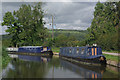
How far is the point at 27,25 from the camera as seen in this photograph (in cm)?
6844

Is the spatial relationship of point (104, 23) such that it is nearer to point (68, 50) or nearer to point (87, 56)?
point (68, 50)

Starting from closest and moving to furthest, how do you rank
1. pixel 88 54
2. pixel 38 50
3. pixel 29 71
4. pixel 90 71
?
pixel 90 71, pixel 29 71, pixel 88 54, pixel 38 50

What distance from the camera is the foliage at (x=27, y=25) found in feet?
221

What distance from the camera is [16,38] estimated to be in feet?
A: 231

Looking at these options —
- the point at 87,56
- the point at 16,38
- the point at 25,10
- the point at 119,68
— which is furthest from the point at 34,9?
the point at 119,68

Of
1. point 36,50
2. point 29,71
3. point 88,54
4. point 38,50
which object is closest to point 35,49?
point 36,50

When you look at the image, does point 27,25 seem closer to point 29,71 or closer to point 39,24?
point 39,24

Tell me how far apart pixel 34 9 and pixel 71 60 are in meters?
38.4

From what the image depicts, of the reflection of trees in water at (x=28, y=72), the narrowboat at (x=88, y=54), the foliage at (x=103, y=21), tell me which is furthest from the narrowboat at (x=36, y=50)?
the reflection of trees in water at (x=28, y=72)

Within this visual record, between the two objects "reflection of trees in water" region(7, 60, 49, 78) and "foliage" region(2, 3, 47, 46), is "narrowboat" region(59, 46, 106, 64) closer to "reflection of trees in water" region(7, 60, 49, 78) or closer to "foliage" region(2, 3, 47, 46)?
"reflection of trees in water" region(7, 60, 49, 78)

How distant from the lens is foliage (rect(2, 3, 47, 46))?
67.4 metres

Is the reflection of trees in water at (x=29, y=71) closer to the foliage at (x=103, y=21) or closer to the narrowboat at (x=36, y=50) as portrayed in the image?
the narrowboat at (x=36, y=50)

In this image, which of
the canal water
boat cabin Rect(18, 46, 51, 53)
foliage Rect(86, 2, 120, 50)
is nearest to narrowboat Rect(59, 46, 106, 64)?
the canal water

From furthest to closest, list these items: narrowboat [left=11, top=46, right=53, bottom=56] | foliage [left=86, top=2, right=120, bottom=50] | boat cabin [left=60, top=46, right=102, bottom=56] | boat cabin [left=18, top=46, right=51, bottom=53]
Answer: foliage [left=86, top=2, right=120, bottom=50], boat cabin [left=18, top=46, right=51, bottom=53], narrowboat [left=11, top=46, right=53, bottom=56], boat cabin [left=60, top=46, right=102, bottom=56]
